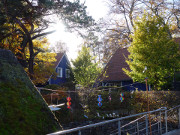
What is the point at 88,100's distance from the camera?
13.8m

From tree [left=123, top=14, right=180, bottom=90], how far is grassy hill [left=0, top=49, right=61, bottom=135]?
11.0 metres

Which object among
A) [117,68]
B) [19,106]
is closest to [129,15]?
[117,68]

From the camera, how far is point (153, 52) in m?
13.5

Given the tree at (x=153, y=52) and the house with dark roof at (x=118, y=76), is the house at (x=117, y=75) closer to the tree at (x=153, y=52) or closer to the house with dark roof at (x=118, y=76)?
the house with dark roof at (x=118, y=76)

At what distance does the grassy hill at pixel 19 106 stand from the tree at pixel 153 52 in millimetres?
11021

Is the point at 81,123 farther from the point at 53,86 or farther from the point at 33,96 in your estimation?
the point at 33,96

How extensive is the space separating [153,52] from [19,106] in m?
11.7

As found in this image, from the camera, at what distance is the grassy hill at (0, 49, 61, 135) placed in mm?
2980

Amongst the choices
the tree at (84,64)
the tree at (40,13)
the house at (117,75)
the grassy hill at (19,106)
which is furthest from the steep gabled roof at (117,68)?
the grassy hill at (19,106)

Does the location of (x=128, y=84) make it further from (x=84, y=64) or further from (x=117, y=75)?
(x=84, y=64)

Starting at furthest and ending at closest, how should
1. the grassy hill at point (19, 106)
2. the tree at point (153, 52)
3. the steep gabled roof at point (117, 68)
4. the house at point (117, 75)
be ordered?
1. the steep gabled roof at point (117, 68)
2. the house at point (117, 75)
3. the tree at point (153, 52)
4. the grassy hill at point (19, 106)

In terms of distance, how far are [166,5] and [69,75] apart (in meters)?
16.0

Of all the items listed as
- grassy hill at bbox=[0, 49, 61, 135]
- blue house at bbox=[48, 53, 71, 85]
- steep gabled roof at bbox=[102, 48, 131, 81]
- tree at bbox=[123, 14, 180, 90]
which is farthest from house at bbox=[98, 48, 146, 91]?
grassy hill at bbox=[0, 49, 61, 135]

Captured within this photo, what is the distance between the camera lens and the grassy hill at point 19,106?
2.98 m
